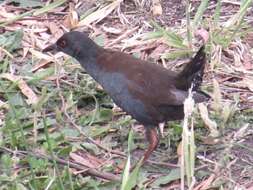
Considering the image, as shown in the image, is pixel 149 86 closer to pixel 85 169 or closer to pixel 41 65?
pixel 85 169

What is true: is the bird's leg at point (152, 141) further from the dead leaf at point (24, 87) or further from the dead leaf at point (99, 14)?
the dead leaf at point (99, 14)

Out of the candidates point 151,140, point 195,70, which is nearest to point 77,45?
point 151,140

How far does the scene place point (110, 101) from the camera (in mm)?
5473

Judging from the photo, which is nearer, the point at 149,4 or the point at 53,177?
the point at 53,177

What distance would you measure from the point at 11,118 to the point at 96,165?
2.21ft

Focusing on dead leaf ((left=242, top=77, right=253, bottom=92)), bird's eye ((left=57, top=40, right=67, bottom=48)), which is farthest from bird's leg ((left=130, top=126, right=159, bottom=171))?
dead leaf ((left=242, top=77, right=253, bottom=92))

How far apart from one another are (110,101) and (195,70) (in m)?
1.02

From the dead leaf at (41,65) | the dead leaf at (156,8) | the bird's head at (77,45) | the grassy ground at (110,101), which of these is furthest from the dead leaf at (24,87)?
the dead leaf at (156,8)

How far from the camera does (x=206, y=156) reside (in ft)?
16.0

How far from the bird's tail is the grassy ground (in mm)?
129

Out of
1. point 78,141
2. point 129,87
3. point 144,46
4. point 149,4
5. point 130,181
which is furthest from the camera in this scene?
point 149,4

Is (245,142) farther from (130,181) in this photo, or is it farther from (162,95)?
(130,181)

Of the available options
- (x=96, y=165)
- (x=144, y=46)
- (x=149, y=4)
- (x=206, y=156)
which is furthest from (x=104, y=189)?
(x=149, y=4)

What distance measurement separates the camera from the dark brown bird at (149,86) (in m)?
4.62
